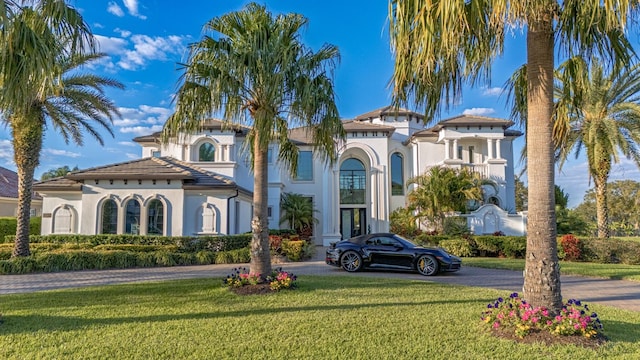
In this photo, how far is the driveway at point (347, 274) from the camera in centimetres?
991

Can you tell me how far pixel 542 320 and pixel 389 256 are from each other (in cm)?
779

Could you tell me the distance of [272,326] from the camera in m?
6.24

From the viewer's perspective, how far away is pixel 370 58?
23.8 ft

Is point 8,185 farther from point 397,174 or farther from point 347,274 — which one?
point 347,274

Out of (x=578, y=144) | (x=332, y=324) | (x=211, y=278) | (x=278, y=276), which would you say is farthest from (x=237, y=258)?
(x=578, y=144)

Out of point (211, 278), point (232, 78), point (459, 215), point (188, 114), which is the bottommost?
point (211, 278)

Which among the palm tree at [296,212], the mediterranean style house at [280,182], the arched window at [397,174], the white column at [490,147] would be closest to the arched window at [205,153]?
the mediterranean style house at [280,182]

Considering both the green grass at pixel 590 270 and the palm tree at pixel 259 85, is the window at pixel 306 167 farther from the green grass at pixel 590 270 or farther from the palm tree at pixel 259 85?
the palm tree at pixel 259 85

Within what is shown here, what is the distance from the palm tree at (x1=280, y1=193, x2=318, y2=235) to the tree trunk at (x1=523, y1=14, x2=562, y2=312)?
1956cm

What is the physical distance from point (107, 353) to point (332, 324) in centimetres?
319

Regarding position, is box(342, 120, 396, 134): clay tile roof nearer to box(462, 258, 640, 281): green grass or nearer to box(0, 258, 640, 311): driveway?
box(462, 258, 640, 281): green grass

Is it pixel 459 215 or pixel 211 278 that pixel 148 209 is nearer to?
pixel 211 278

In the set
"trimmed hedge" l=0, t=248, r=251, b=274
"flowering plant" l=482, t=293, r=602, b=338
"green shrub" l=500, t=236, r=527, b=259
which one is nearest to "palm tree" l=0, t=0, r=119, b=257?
"flowering plant" l=482, t=293, r=602, b=338

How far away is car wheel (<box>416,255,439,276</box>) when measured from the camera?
41.8 ft
